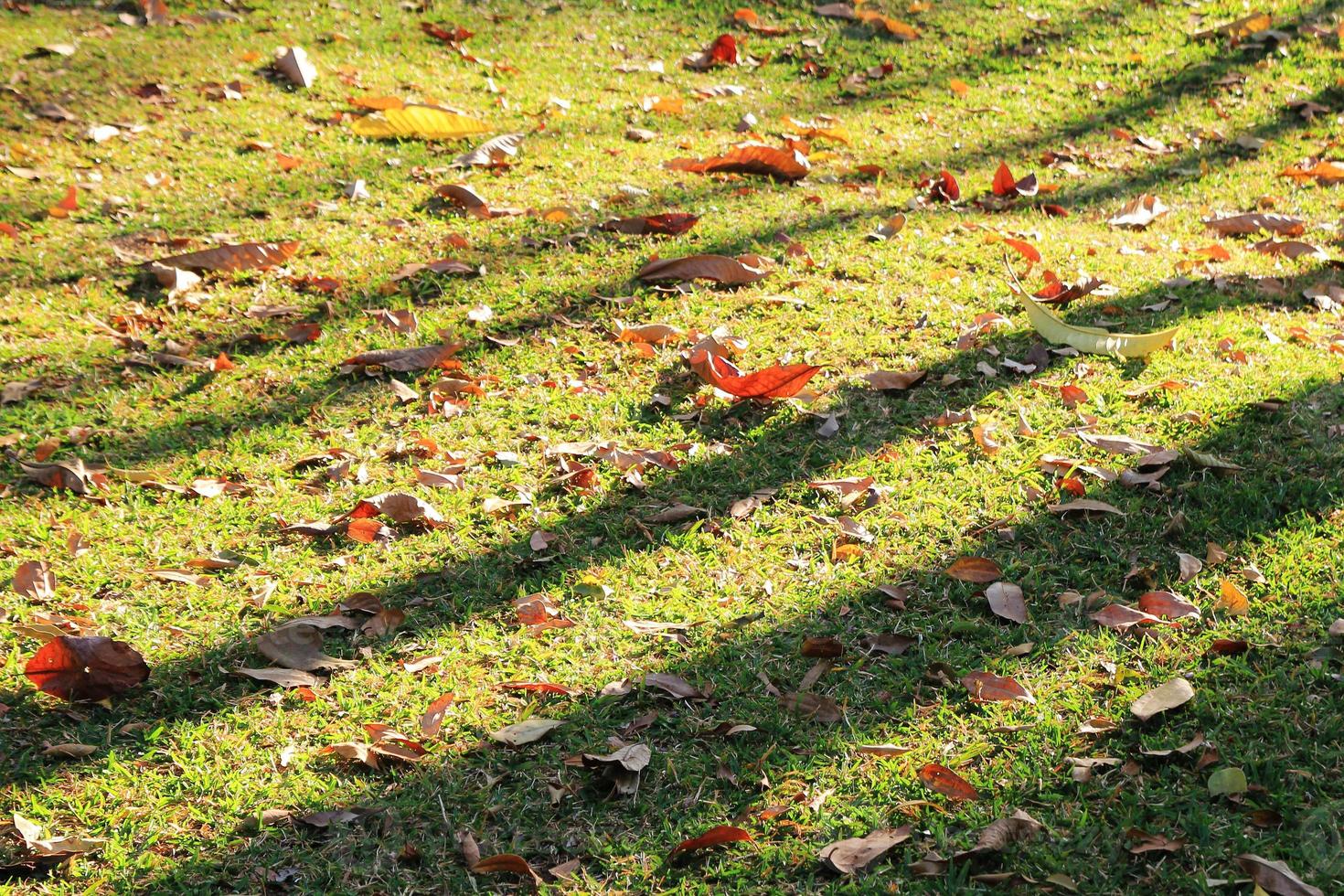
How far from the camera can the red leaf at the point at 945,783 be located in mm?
2580

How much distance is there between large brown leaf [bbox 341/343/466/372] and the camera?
450 cm

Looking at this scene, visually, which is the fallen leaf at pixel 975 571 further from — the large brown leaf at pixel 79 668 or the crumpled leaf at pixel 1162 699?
the large brown leaf at pixel 79 668

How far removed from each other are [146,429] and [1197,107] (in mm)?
6617

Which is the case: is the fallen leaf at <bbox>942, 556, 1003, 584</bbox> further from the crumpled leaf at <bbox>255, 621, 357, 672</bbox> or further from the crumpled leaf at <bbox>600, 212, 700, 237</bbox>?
the crumpled leaf at <bbox>600, 212, 700, 237</bbox>

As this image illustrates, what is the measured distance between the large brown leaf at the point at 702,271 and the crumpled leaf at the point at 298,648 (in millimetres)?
2490

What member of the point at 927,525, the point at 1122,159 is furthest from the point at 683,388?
the point at 1122,159

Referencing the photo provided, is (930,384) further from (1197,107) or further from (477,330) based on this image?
(1197,107)

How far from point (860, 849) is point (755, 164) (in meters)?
4.56

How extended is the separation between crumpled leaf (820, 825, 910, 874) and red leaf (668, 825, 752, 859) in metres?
0.19

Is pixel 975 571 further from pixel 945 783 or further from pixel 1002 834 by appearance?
pixel 1002 834

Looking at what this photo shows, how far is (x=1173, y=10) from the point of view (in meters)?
8.70

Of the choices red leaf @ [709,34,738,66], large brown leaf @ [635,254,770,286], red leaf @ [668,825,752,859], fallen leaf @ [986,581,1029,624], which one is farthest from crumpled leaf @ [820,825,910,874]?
red leaf @ [709,34,738,66]

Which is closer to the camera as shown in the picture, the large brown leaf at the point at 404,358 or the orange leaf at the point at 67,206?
the large brown leaf at the point at 404,358

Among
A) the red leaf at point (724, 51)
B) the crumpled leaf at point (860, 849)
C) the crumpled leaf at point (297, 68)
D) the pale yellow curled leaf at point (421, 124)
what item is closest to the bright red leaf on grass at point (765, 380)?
the crumpled leaf at point (860, 849)
